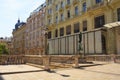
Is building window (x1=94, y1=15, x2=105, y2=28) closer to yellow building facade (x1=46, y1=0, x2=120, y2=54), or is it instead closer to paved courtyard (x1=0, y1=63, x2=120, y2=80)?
yellow building facade (x1=46, y1=0, x2=120, y2=54)

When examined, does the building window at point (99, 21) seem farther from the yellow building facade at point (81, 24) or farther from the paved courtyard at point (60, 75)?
the paved courtyard at point (60, 75)

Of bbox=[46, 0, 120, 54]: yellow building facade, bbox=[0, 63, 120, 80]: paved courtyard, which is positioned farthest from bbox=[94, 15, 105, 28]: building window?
bbox=[0, 63, 120, 80]: paved courtyard

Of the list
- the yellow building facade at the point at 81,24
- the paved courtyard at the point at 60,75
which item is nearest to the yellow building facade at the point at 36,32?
the yellow building facade at the point at 81,24

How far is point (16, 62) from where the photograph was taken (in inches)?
835

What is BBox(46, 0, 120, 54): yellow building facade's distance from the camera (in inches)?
1062

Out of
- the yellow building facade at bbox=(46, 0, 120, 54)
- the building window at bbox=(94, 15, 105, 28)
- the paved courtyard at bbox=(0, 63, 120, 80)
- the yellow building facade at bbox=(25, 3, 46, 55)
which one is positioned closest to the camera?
the paved courtyard at bbox=(0, 63, 120, 80)

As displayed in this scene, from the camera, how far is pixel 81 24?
32531 mm

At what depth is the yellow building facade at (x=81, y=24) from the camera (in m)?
27.0

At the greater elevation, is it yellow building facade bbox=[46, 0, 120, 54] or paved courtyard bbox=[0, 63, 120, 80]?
yellow building facade bbox=[46, 0, 120, 54]

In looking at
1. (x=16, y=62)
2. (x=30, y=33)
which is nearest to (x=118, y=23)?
(x=16, y=62)

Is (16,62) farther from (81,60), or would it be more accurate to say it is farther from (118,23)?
(118,23)

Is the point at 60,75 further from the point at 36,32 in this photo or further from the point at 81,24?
the point at 36,32

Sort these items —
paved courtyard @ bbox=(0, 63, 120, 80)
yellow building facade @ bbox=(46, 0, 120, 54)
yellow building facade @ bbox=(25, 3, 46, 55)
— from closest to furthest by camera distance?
paved courtyard @ bbox=(0, 63, 120, 80)
yellow building facade @ bbox=(46, 0, 120, 54)
yellow building facade @ bbox=(25, 3, 46, 55)

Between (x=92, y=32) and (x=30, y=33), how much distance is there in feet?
123
